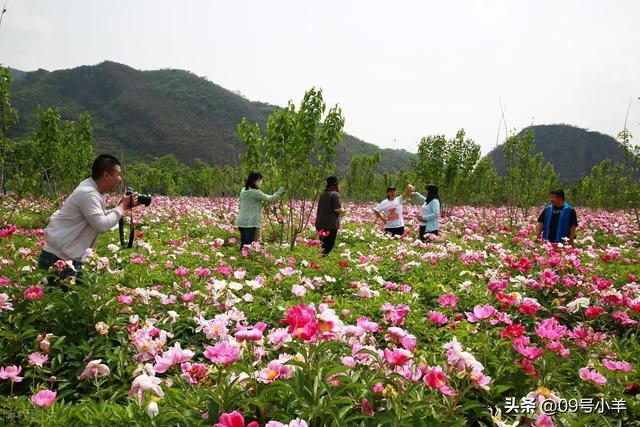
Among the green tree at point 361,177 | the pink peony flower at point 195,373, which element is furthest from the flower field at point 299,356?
the green tree at point 361,177

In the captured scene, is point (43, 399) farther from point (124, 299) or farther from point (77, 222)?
point (77, 222)

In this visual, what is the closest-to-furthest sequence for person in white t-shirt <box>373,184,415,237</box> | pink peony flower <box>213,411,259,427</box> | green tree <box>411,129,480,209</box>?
pink peony flower <box>213,411,259,427</box>
person in white t-shirt <box>373,184,415,237</box>
green tree <box>411,129,480,209</box>

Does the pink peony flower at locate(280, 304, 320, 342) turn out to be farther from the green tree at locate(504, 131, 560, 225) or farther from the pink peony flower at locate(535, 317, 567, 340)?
the green tree at locate(504, 131, 560, 225)

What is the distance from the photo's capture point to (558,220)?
21.9 feet

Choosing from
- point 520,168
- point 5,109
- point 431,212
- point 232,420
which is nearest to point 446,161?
point 520,168

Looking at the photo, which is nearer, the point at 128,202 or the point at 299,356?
A: the point at 299,356

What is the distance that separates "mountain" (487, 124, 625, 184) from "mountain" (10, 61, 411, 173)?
33.1m

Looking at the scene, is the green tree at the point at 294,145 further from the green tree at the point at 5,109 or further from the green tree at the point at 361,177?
the green tree at the point at 361,177

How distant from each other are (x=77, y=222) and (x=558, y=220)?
7.22 meters

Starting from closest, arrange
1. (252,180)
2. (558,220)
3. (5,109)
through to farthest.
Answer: (558,220) < (252,180) < (5,109)

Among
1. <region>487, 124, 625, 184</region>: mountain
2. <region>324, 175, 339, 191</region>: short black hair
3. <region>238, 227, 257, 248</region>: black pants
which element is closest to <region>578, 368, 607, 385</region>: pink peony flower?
<region>324, 175, 339, 191</region>: short black hair

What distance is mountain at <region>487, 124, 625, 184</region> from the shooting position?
268 feet

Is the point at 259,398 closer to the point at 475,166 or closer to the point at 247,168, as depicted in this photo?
the point at 247,168

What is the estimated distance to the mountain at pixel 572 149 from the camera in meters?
81.6
